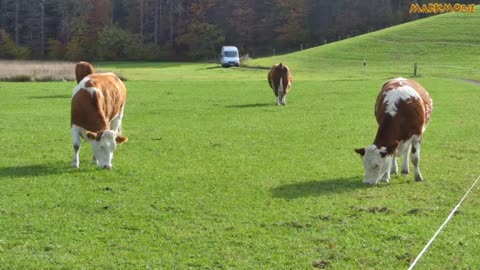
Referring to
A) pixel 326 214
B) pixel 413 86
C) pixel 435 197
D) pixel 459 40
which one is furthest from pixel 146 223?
pixel 459 40

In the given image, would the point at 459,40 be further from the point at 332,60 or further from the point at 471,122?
the point at 471,122

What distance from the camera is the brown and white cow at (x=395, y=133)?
1067 cm

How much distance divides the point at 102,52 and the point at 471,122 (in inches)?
3059

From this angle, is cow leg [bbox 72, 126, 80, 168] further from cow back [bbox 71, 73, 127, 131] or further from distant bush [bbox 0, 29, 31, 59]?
distant bush [bbox 0, 29, 31, 59]

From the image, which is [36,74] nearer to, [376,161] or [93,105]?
[93,105]

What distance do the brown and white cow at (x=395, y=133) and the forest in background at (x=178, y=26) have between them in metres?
80.1

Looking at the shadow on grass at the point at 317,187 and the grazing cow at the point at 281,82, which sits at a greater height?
the grazing cow at the point at 281,82

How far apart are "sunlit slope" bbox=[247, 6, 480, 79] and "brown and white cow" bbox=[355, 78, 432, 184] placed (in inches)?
1490

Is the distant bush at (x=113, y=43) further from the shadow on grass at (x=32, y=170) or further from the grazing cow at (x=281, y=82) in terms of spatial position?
the shadow on grass at (x=32, y=170)

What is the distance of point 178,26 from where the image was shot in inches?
3922

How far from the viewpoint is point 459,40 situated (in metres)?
66.8

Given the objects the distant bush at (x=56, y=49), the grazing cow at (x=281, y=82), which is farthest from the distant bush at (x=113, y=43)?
the grazing cow at (x=281, y=82)

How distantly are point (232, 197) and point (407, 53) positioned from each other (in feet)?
193

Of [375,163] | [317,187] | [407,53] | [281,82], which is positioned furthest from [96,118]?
[407,53]
